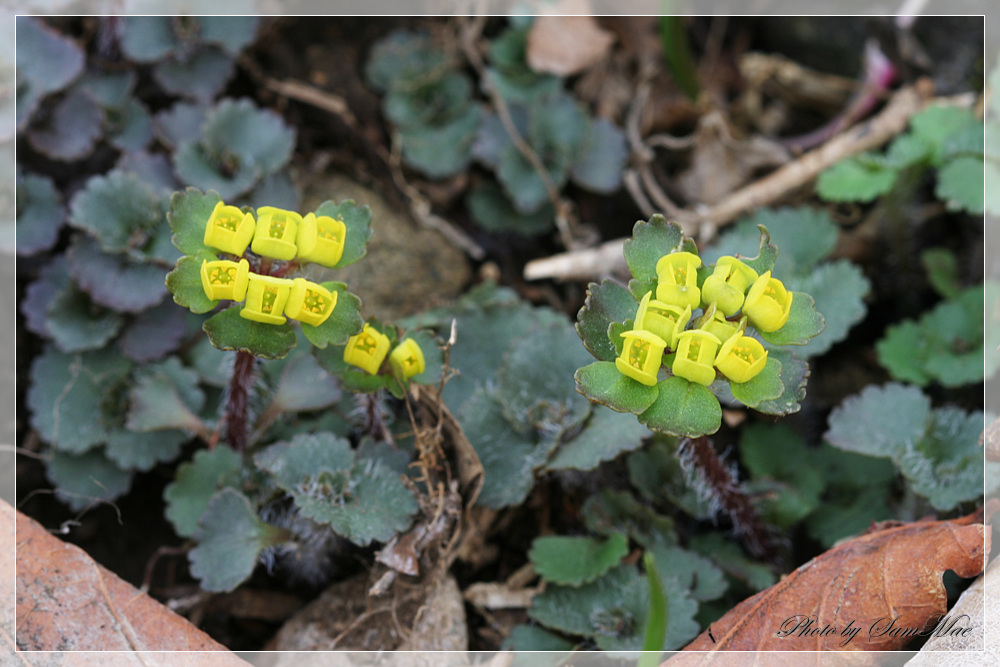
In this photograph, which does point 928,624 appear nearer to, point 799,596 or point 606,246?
point 799,596

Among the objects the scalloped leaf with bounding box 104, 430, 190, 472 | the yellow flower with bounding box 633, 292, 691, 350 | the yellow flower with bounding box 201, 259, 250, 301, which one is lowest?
the scalloped leaf with bounding box 104, 430, 190, 472

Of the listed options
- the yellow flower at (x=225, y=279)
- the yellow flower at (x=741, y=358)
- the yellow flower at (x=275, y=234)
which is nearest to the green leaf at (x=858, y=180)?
the yellow flower at (x=741, y=358)

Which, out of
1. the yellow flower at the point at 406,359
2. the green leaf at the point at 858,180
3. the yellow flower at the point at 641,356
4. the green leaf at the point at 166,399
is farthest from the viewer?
the green leaf at the point at 858,180

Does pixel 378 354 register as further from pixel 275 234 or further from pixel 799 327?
pixel 799 327

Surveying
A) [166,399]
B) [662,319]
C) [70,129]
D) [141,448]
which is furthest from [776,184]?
[70,129]

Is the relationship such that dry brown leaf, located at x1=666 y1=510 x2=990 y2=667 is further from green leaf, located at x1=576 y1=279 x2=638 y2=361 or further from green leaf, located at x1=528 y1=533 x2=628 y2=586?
green leaf, located at x1=576 y1=279 x2=638 y2=361

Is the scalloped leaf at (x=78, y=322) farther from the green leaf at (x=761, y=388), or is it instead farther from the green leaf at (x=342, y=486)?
the green leaf at (x=761, y=388)

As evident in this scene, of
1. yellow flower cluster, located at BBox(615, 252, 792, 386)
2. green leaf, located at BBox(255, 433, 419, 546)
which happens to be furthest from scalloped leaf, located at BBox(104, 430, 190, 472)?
yellow flower cluster, located at BBox(615, 252, 792, 386)
